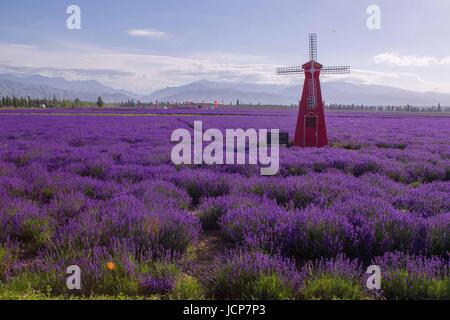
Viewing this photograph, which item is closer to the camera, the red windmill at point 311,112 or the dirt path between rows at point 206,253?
the dirt path between rows at point 206,253

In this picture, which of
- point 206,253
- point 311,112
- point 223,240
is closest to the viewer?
point 206,253

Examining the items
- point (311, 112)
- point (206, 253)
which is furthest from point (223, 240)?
point (311, 112)

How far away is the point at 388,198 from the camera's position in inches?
217

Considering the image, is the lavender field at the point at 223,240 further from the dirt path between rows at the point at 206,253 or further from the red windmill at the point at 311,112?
the red windmill at the point at 311,112

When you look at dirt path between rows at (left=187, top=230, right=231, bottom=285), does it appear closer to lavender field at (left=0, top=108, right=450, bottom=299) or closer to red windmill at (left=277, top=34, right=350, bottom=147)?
lavender field at (left=0, top=108, right=450, bottom=299)

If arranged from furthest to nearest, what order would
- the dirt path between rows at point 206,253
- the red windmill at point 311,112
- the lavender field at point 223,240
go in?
the red windmill at point 311,112
the dirt path between rows at point 206,253
the lavender field at point 223,240

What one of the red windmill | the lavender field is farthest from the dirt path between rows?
the red windmill

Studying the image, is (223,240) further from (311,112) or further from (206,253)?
(311,112)

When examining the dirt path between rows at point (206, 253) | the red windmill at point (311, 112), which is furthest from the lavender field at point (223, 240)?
the red windmill at point (311, 112)

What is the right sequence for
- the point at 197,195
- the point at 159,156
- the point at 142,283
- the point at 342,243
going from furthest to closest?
the point at 159,156 < the point at 197,195 < the point at 342,243 < the point at 142,283
